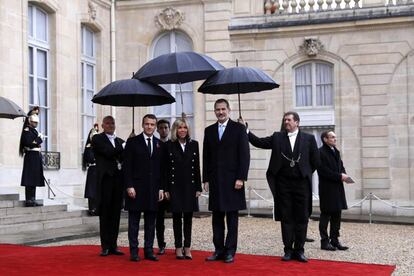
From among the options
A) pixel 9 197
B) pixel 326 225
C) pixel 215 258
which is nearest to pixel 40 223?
pixel 9 197

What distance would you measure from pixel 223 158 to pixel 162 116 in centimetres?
1078

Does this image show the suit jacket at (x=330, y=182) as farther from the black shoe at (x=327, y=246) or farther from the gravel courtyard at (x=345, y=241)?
the gravel courtyard at (x=345, y=241)

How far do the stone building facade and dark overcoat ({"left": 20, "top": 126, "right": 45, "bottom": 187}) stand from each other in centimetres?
299

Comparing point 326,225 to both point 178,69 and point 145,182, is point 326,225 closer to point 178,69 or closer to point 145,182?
point 145,182

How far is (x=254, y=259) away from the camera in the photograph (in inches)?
308

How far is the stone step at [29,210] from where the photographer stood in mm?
11461

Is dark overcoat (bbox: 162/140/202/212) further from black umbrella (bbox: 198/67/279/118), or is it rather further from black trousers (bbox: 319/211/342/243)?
black trousers (bbox: 319/211/342/243)

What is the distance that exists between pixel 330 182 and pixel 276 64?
854cm

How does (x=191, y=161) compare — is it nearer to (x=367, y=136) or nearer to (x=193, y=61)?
(x=193, y=61)

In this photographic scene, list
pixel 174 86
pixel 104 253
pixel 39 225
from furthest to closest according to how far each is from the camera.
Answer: pixel 174 86, pixel 39 225, pixel 104 253

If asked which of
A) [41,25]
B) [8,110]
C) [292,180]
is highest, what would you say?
[41,25]

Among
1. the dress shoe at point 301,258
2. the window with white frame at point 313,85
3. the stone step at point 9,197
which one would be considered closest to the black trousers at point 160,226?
the dress shoe at point 301,258

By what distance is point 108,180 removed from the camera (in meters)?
7.97

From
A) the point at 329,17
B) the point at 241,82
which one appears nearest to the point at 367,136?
the point at 329,17
